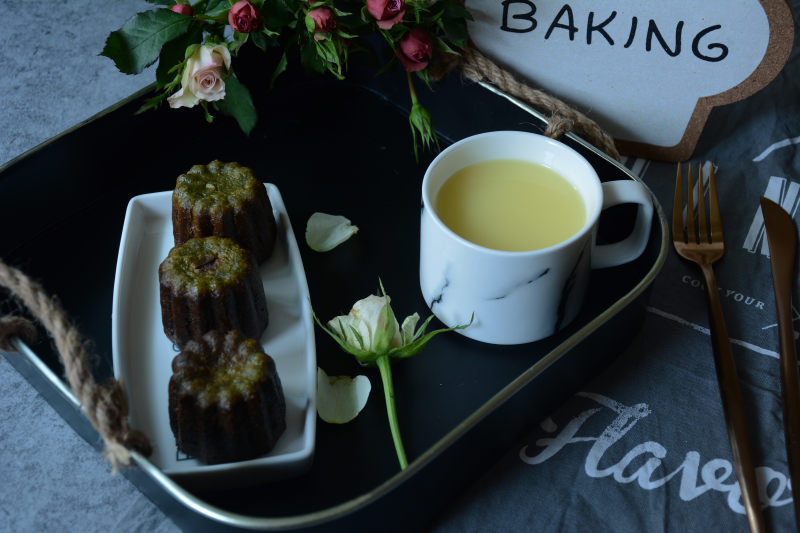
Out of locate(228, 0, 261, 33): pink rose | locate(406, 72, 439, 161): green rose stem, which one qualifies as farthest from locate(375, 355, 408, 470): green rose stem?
locate(228, 0, 261, 33): pink rose

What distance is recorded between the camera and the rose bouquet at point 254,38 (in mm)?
982

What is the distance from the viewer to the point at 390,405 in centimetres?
80

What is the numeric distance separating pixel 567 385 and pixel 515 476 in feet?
0.36

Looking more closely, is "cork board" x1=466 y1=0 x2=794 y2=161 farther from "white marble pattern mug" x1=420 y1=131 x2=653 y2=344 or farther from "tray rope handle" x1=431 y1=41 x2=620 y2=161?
"white marble pattern mug" x1=420 y1=131 x2=653 y2=344

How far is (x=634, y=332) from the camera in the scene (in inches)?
36.6

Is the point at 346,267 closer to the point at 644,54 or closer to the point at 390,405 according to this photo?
the point at 390,405

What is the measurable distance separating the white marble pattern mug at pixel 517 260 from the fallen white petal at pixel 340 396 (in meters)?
0.13

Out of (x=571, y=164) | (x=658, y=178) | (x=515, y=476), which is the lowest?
(x=515, y=476)

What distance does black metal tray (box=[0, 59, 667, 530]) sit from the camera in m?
0.77

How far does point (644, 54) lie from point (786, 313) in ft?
1.19

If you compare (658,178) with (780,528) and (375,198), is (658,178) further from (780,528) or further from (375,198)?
(780,528)

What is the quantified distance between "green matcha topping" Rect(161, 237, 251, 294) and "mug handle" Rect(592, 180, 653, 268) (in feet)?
1.24

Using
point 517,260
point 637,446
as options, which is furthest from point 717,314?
point 517,260

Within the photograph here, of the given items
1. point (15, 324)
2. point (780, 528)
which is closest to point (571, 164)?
point (780, 528)
